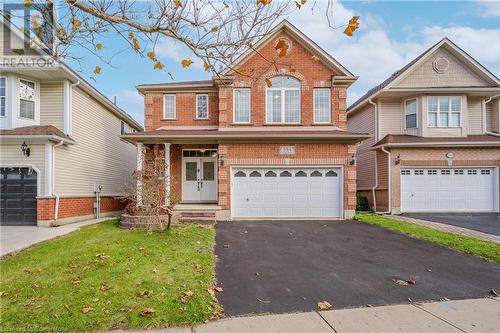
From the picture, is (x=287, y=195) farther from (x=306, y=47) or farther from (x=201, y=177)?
(x=306, y=47)

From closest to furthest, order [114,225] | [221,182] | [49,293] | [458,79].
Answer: [49,293]
[114,225]
[221,182]
[458,79]

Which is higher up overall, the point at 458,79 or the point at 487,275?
the point at 458,79

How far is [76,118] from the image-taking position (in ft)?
47.1

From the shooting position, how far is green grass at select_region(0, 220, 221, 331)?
4.20m

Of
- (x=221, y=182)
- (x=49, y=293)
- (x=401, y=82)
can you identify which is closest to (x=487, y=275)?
(x=49, y=293)

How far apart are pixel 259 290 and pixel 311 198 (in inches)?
361

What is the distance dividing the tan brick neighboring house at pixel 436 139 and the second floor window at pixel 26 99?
16260mm

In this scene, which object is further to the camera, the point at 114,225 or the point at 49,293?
the point at 114,225

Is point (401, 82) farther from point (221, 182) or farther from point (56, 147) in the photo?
point (56, 147)

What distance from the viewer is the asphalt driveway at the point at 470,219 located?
11.7m

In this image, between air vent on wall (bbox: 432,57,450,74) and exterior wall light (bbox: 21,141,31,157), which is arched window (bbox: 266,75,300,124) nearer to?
air vent on wall (bbox: 432,57,450,74)

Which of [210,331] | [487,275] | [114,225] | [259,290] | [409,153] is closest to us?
[210,331]

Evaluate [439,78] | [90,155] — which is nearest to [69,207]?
[90,155]

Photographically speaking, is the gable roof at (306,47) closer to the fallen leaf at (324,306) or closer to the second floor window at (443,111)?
the second floor window at (443,111)
